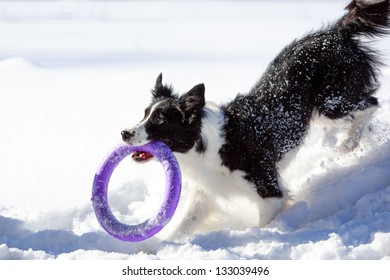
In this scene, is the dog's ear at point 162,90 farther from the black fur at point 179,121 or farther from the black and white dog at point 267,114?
the black fur at point 179,121

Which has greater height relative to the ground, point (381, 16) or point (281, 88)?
point (381, 16)

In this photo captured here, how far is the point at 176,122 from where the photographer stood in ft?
16.6

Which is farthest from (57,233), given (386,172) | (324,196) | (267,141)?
(386,172)

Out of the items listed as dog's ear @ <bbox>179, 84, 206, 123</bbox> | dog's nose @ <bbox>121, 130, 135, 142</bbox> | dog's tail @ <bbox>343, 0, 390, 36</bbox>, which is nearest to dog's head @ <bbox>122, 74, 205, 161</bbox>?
dog's ear @ <bbox>179, 84, 206, 123</bbox>

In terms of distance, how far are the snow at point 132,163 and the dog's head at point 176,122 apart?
28.8 inches

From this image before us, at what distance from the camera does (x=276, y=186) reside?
17.3 ft

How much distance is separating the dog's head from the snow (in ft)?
2.40

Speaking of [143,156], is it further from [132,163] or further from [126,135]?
[132,163]

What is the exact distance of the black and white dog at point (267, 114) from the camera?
5.07 meters

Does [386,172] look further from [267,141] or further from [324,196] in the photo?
[267,141]

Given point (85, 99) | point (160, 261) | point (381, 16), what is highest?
point (85, 99)

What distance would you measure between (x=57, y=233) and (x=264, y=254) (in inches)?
64.5

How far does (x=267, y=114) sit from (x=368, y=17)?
1.42m

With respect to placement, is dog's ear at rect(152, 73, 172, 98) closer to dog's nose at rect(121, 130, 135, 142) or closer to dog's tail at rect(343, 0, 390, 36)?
dog's nose at rect(121, 130, 135, 142)
